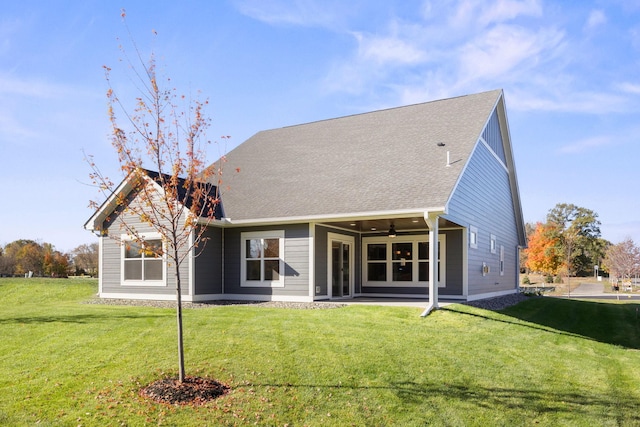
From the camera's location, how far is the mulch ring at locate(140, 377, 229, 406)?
20.9 feet

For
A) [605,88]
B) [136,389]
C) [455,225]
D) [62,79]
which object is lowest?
[136,389]

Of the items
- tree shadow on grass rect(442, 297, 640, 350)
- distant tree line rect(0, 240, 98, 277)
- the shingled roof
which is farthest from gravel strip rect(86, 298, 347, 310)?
distant tree line rect(0, 240, 98, 277)

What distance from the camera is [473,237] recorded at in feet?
54.5

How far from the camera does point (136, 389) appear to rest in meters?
6.69

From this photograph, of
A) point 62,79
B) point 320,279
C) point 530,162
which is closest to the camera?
point 62,79

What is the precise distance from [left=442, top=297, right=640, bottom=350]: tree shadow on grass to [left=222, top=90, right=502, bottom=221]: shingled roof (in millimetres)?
3635

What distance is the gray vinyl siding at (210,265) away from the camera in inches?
597

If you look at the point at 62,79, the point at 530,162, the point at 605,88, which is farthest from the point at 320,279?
the point at 530,162

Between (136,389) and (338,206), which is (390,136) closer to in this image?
(338,206)

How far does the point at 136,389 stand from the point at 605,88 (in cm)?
1708

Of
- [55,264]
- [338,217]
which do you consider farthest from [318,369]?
[55,264]

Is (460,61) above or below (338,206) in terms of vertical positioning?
above

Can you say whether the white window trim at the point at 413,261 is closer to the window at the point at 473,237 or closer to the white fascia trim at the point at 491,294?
the window at the point at 473,237

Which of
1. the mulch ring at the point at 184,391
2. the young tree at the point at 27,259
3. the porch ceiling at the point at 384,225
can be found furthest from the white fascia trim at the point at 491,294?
the young tree at the point at 27,259
